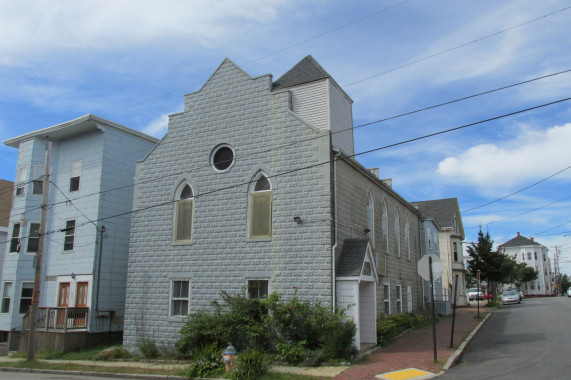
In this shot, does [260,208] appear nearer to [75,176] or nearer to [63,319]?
[63,319]

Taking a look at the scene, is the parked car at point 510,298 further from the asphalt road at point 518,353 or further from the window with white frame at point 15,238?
the window with white frame at point 15,238

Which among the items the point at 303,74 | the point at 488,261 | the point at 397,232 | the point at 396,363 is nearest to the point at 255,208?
the point at 303,74

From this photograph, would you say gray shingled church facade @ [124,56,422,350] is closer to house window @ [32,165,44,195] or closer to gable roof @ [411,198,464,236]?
house window @ [32,165,44,195]

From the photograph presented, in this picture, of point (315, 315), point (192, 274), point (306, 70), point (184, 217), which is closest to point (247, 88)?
point (306, 70)

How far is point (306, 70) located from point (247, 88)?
10.2 feet

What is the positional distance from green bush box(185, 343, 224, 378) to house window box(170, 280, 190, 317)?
3.84 metres

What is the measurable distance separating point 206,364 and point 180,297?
466 centimetres

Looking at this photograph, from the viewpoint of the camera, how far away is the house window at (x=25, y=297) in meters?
23.3

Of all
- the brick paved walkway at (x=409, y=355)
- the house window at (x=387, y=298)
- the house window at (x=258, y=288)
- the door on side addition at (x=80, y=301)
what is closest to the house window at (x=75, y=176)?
the door on side addition at (x=80, y=301)

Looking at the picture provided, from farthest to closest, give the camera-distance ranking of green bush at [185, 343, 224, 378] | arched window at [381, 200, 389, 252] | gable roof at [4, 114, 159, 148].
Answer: gable roof at [4, 114, 159, 148] < arched window at [381, 200, 389, 252] < green bush at [185, 343, 224, 378]

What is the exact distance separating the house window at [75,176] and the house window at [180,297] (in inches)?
358

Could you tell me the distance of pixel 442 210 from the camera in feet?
152

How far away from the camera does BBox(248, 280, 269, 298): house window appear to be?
1575 centimetres

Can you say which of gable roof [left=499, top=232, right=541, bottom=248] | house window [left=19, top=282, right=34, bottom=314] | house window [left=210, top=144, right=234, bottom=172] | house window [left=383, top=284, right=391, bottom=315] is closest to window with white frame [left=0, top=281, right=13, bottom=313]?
house window [left=19, top=282, right=34, bottom=314]
